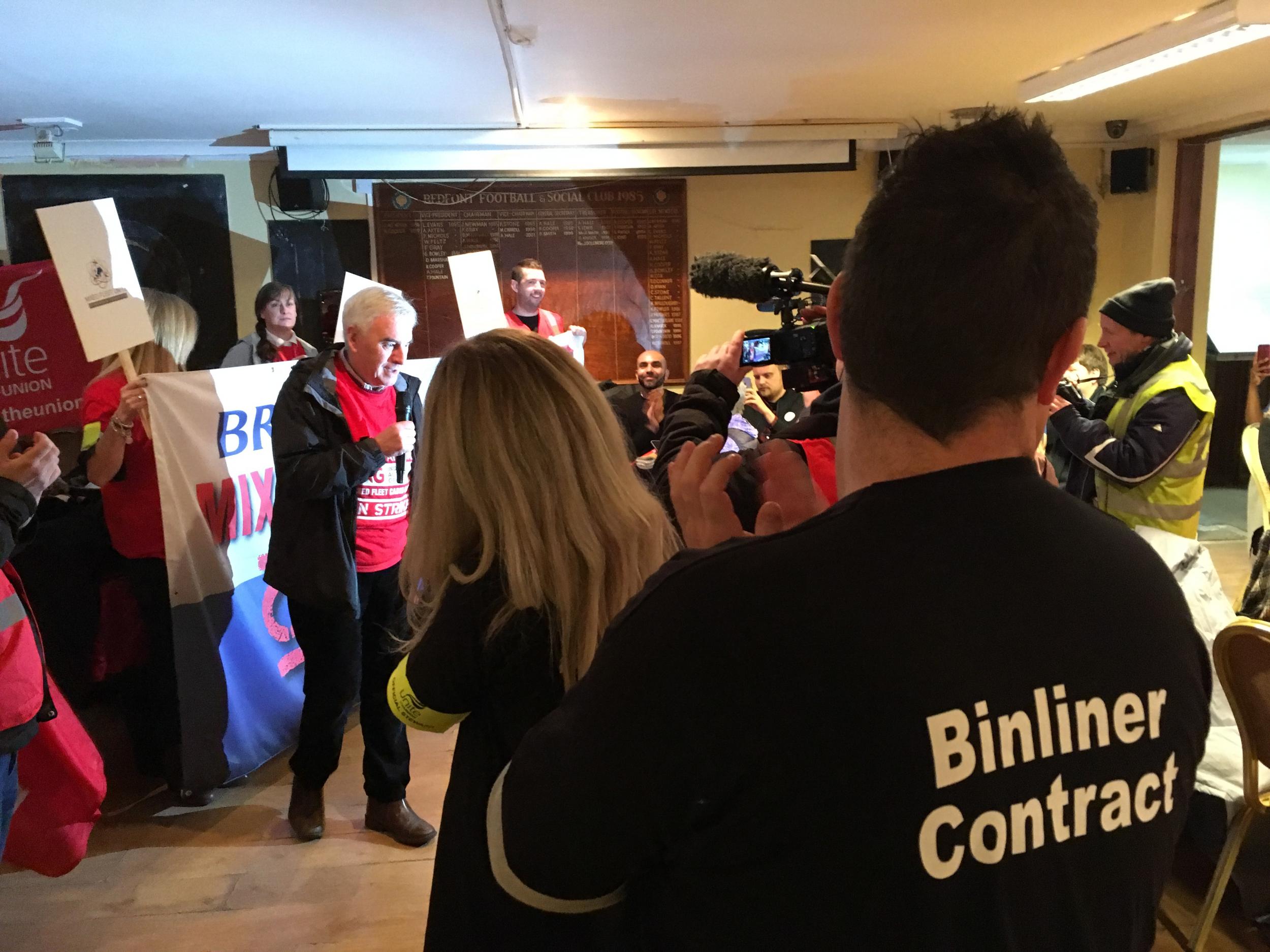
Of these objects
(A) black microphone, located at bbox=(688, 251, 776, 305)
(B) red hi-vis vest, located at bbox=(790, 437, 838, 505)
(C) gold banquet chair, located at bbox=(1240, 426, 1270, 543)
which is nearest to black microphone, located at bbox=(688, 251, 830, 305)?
(A) black microphone, located at bbox=(688, 251, 776, 305)

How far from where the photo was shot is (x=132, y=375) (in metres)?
2.62

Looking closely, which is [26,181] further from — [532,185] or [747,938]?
[747,938]

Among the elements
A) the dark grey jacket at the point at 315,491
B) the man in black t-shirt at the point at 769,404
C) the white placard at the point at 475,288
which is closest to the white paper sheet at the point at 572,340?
the white placard at the point at 475,288

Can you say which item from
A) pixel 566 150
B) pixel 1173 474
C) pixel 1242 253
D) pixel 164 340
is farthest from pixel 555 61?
pixel 1242 253

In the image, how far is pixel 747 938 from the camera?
1.91 feet

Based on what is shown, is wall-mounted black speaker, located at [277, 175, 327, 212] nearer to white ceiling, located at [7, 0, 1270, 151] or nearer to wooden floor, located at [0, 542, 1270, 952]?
white ceiling, located at [7, 0, 1270, 151]

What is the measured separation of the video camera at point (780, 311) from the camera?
1.36 meters

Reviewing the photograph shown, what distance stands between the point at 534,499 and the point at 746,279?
68 centimetres

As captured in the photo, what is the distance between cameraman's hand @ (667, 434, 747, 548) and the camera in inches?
35.1

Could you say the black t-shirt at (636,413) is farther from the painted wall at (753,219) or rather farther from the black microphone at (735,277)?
the black microphone at (735,277)

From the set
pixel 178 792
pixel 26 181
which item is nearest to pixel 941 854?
pixel 178 792

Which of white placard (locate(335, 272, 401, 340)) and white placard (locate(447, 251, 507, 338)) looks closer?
white placard (locate(335, 272, 401, 340))

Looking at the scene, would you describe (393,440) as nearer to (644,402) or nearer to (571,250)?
(644,402)

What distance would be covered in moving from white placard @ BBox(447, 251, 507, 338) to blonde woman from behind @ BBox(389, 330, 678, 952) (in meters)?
2.36
